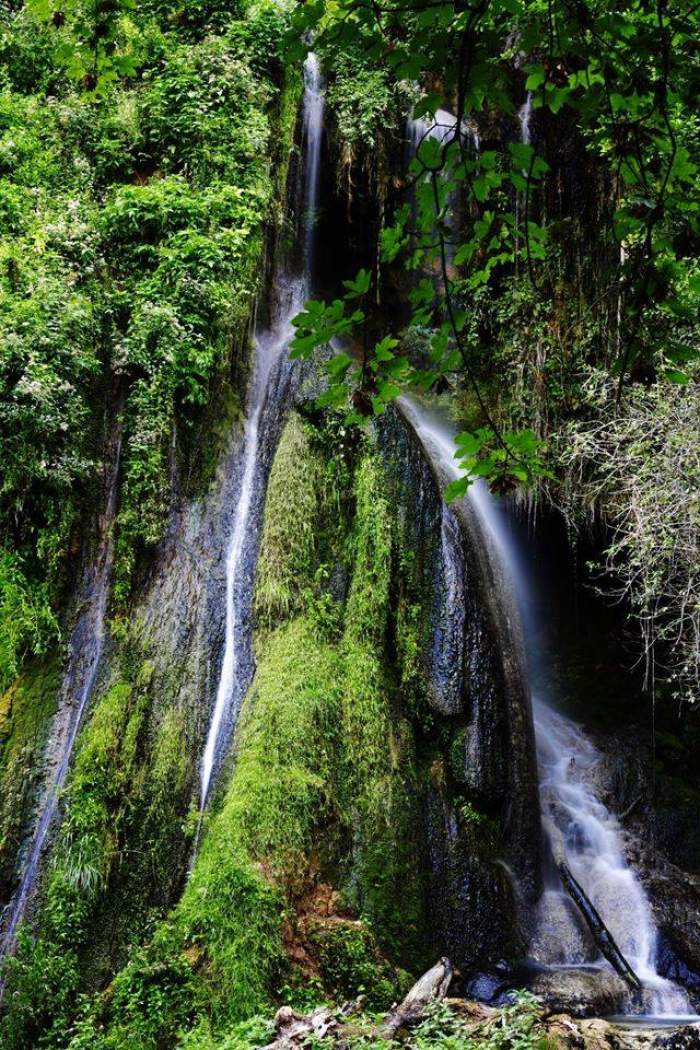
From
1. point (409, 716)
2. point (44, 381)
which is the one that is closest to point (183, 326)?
point (44, 381)

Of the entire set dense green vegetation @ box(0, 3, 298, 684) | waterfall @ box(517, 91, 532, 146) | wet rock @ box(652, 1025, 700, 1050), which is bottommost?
wet rock @ box(652, 1025, 700, 1050)

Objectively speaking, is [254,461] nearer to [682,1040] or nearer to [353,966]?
[353,966]

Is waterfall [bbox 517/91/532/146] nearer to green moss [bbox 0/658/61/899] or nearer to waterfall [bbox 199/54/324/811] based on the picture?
waterfall [bbox 199/54/324/811]

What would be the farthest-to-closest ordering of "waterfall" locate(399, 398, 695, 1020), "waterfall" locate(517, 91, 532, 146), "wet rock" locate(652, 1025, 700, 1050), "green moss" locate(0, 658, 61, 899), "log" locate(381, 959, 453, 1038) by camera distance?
"waterfall" locate(517, 91, 532, 146)
"waterfall" locate(399, 398, 695, 1020)
"green moss" locate(0, 658, 61, 899)
"log" locate(381, 959, 453, 1038)
"wet rock" locate(652, 1025, 700, 1050)

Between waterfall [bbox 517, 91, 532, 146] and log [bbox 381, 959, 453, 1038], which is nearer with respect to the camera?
log [bbox 381, 959, 453, 1038]

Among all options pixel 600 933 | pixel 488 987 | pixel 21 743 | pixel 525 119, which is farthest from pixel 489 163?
pixel 525 119

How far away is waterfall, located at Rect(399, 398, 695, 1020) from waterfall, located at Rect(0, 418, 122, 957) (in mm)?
2938

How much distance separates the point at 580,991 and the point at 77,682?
4.10 meters

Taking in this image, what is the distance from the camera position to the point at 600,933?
18.2ft

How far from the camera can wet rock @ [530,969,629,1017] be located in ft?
15.4

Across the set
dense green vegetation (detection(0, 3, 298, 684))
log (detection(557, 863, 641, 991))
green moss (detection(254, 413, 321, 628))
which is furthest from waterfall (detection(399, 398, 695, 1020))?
dense green vegetation (detection(0, 3, 298, 684))

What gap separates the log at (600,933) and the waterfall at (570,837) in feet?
0.20

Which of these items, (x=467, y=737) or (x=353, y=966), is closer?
(x=353, y=966)

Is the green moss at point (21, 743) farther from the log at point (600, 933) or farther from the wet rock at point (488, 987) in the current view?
the log at point (600, 933)
